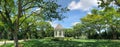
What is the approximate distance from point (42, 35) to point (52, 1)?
2125 inches

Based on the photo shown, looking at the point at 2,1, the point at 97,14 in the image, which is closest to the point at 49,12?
the point at 2,1

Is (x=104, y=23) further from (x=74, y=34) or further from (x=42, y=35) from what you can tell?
(x=74, y=34)

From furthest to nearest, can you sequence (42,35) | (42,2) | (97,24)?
(42,35)
(97,24)
(42,2)

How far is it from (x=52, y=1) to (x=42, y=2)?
904 millimetres

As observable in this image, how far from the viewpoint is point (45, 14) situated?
21156mm

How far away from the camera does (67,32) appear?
9794 centimetres

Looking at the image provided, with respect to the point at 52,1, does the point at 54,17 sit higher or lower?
lower

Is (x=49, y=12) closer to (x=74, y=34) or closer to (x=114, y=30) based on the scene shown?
(x=114, y=30)

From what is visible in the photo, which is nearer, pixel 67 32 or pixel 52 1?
pixel 52 1

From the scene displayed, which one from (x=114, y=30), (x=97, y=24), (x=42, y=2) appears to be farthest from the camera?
(x=97, y=24)

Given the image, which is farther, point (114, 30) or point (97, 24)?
point (97, 24)

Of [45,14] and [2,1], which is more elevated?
[2,1]

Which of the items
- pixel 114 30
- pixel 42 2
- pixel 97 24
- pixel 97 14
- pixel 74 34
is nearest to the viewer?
pixel 42 2

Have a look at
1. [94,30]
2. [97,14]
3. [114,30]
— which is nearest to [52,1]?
[97,14]
